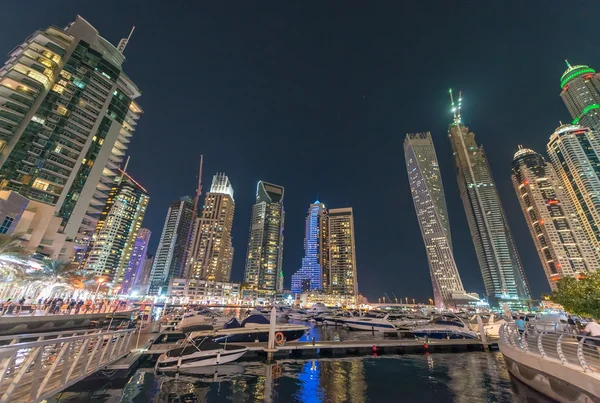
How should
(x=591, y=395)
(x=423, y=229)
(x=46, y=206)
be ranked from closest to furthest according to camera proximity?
(x=591, y=395) → (x=46, y=206) → (x=423, y=229)

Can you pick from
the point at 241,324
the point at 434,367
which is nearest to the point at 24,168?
the point at 241,324

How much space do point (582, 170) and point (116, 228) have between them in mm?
298342

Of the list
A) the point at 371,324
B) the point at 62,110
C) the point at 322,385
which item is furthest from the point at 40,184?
the point at 371,324

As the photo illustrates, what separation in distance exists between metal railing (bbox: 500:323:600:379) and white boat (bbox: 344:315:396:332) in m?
33.4

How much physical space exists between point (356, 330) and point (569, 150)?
188 metres

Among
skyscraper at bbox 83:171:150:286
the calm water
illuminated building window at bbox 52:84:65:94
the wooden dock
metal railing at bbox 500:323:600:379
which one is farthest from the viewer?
skyscraper at bbox 83:171:150:286

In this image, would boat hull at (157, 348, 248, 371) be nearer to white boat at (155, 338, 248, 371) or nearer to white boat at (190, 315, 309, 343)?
white boat at (155, 338, 248, 371)

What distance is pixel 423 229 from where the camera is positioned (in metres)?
194

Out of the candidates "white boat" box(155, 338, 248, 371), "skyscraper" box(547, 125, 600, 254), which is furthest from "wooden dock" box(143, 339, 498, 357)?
"skyscraper" box(547, 125, 600, 254)

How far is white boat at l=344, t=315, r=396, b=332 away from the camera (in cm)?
4812

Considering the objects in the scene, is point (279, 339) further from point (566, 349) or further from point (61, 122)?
point (61, 122)

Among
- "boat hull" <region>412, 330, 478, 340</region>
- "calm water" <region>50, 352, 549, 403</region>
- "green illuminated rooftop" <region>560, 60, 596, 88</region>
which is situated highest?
"green illuminated rooftop" <region>560, 60, 596, 88</region>

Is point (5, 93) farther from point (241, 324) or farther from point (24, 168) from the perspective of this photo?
point (241, 324)

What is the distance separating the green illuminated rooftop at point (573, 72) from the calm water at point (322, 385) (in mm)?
251252
